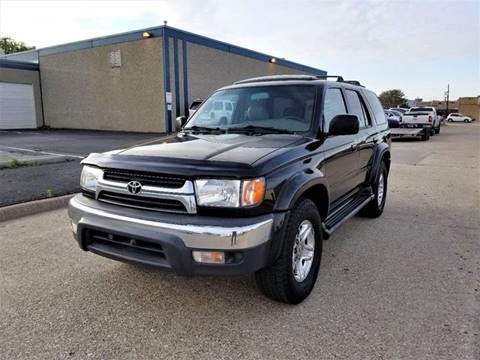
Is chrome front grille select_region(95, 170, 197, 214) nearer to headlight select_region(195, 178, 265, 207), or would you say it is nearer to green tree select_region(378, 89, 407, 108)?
headlight select_region(195, 178, 265, 207)

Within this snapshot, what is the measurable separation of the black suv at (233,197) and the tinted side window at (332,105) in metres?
0.02

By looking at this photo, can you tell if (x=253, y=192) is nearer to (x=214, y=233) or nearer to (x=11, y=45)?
(x=214, y=233)

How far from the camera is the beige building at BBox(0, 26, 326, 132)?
20.3 meters

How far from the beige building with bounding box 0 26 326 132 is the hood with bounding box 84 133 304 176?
17.4 m

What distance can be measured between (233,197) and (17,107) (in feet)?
89.2

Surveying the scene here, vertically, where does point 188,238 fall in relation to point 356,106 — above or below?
below

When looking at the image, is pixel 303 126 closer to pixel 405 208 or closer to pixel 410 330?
pixel 410 330

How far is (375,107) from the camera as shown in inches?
231

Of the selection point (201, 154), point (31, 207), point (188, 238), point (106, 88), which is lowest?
point (31, 207)

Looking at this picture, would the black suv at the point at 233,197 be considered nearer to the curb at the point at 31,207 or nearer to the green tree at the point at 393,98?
the curb at the point at 31,207

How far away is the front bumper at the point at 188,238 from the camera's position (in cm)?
256

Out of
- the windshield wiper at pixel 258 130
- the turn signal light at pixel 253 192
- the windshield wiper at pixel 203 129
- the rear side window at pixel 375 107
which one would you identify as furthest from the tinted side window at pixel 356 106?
the turn signal light at pixel 253 192

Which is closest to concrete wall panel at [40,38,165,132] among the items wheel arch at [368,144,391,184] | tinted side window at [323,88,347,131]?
wheel arch at [368,144,391,184]

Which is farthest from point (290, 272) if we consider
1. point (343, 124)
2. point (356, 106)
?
point (356, 106)
